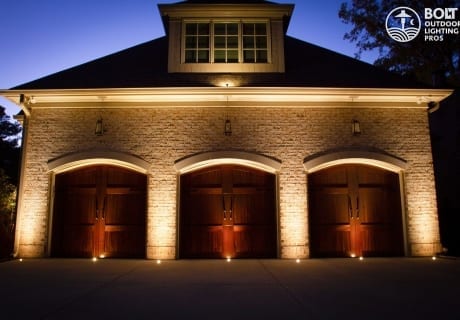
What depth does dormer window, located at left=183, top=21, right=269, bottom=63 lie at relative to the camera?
30.5 feet

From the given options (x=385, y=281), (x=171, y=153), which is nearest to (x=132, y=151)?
(x=171, y=153)

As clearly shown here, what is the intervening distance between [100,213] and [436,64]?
46.7ft

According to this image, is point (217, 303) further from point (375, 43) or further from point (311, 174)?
point (375, 43)

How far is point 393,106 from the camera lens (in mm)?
8672

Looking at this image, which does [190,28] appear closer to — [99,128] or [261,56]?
[261,56]

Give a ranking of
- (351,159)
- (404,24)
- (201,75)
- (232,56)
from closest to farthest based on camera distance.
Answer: (351,159), (201,75), (232,56), (404,24)

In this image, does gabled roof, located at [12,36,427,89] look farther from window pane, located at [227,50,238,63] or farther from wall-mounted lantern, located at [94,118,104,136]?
wall-mounted lantern, located at [94,118,104,136]

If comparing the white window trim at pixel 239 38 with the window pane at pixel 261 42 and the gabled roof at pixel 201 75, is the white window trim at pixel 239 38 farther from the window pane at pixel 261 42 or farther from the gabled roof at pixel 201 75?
the gabled roof at pixel 201 75

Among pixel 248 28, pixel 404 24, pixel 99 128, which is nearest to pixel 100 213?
pixel 99 128

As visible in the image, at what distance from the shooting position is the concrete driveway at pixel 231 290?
380cm

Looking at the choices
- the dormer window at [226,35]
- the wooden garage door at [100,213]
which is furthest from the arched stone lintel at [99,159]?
the dormer window at [226,35]

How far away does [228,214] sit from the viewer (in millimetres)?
8383

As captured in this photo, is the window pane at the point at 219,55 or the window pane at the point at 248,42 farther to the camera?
the window pane at the point at 248,42

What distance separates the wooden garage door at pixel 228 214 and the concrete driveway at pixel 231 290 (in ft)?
2.83
